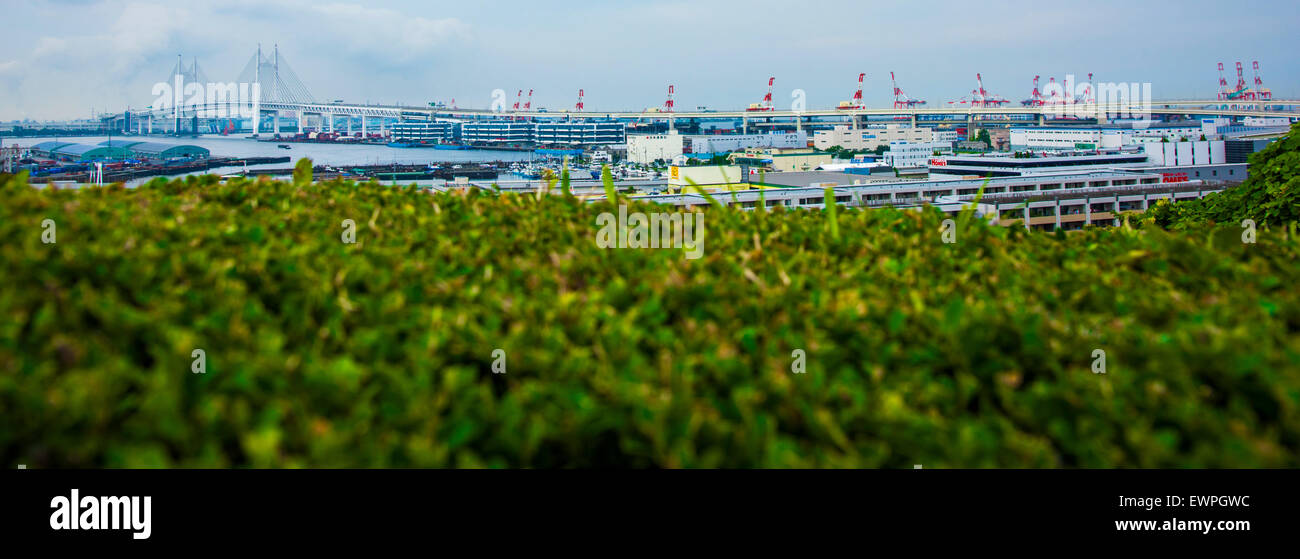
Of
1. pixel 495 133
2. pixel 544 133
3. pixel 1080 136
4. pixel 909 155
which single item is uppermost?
pixel 544 133

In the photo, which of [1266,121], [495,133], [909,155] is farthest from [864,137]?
[1266,121]

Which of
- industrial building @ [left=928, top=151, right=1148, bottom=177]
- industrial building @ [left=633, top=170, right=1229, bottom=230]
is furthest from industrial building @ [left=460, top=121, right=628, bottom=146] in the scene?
industrial building @ [left=633, top=170, right=1229, bottom=230]

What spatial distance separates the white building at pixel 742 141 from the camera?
77.7 metres

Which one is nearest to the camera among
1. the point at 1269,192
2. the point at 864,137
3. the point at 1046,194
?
the point at 1269,192

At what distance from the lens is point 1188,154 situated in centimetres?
5441

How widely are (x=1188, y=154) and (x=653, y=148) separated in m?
37.5

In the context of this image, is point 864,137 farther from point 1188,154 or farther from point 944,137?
point 1188,154

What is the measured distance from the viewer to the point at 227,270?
148 centimetres

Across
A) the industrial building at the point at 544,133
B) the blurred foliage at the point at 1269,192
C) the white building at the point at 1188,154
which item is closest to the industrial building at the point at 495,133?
the industrial building at the point at 544,133

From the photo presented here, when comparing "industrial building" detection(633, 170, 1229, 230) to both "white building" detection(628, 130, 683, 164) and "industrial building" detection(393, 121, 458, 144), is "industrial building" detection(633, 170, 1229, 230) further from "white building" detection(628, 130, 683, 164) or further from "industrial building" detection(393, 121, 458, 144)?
→ "industrial building" detection(393, 121, 458, 144)

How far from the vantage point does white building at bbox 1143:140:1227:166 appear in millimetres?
54188

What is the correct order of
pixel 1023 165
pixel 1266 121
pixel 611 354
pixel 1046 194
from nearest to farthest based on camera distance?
pixel 611 354
pixel 1046 194
pixel 1023 165
pixel 1266 121

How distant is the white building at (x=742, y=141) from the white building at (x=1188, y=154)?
113 ft
